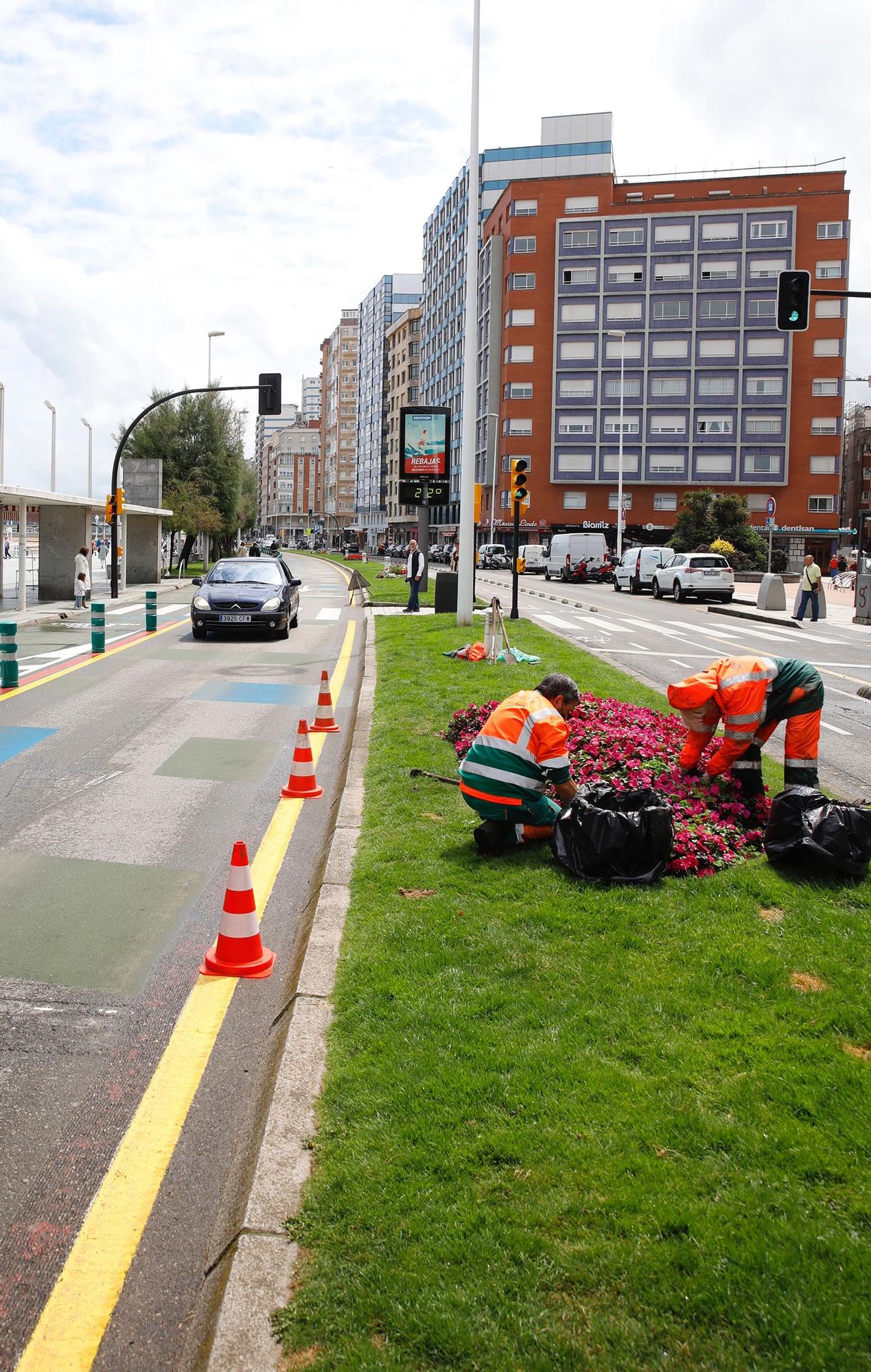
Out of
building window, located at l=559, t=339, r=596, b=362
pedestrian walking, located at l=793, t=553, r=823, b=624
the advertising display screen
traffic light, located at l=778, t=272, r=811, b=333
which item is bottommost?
pedestrian walking, located at l=793, t=553, r=823, b=624

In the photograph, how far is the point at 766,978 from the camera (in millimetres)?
4488

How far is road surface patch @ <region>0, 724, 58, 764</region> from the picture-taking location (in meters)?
9.83

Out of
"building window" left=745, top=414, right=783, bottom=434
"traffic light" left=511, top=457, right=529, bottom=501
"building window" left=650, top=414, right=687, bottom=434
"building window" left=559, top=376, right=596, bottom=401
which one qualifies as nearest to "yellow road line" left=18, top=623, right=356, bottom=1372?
"traffic light" left=511, top=457, right=529, bottom=501

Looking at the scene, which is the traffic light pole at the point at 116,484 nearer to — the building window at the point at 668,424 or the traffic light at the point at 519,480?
the traffic light at the point at 519,480

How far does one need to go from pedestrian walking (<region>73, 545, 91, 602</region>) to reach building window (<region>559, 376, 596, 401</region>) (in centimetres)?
5210

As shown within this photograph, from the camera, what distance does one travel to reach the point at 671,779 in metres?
6.91

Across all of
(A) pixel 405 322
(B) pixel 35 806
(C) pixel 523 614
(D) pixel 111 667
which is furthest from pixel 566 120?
(B) pixel 35 806

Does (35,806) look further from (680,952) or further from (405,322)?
(405,322)

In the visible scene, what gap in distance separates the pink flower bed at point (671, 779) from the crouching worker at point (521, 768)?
0.51 m

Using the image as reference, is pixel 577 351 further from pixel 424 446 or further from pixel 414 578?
pixel 414 578

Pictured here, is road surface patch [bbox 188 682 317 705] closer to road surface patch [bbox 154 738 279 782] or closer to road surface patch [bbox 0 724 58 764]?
road surface patch [bbox 154 738 279 782]

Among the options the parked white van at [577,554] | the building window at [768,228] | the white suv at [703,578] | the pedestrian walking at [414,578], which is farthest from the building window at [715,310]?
the pedestrian walking at [414,578]

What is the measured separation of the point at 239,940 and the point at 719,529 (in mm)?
53371

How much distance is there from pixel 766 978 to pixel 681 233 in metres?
77.7
